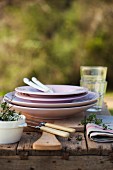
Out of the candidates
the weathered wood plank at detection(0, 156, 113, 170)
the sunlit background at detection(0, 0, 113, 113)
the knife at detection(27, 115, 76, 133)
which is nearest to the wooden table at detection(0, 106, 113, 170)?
the weathered wood plank at detection(0, 156, 113, 170)

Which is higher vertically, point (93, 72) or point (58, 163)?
point (93, 72)

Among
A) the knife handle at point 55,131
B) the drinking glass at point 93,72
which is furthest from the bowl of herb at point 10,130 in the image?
the drinking glass at point 93,72

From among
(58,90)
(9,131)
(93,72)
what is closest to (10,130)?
(9,131)

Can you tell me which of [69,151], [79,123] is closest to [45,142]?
[69,151]

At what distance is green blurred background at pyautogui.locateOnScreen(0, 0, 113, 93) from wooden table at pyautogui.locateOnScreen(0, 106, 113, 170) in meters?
4.80

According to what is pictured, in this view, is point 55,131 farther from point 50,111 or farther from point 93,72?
point 93,72

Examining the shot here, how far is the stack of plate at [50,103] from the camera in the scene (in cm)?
162

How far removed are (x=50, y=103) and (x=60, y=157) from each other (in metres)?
0.34

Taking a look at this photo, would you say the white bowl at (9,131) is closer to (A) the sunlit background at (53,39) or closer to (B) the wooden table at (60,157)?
(B) the wooden table at (60,157)

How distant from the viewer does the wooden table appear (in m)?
1.31

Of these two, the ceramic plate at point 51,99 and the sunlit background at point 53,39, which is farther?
the sunlit background at point 53,39

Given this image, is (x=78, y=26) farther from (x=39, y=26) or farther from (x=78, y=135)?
(x=78, y=135)

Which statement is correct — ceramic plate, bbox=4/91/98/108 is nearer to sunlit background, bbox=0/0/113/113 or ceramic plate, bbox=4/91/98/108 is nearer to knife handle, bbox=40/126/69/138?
knife handle, bbox=40/126/69/138

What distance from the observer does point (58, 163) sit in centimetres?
133
